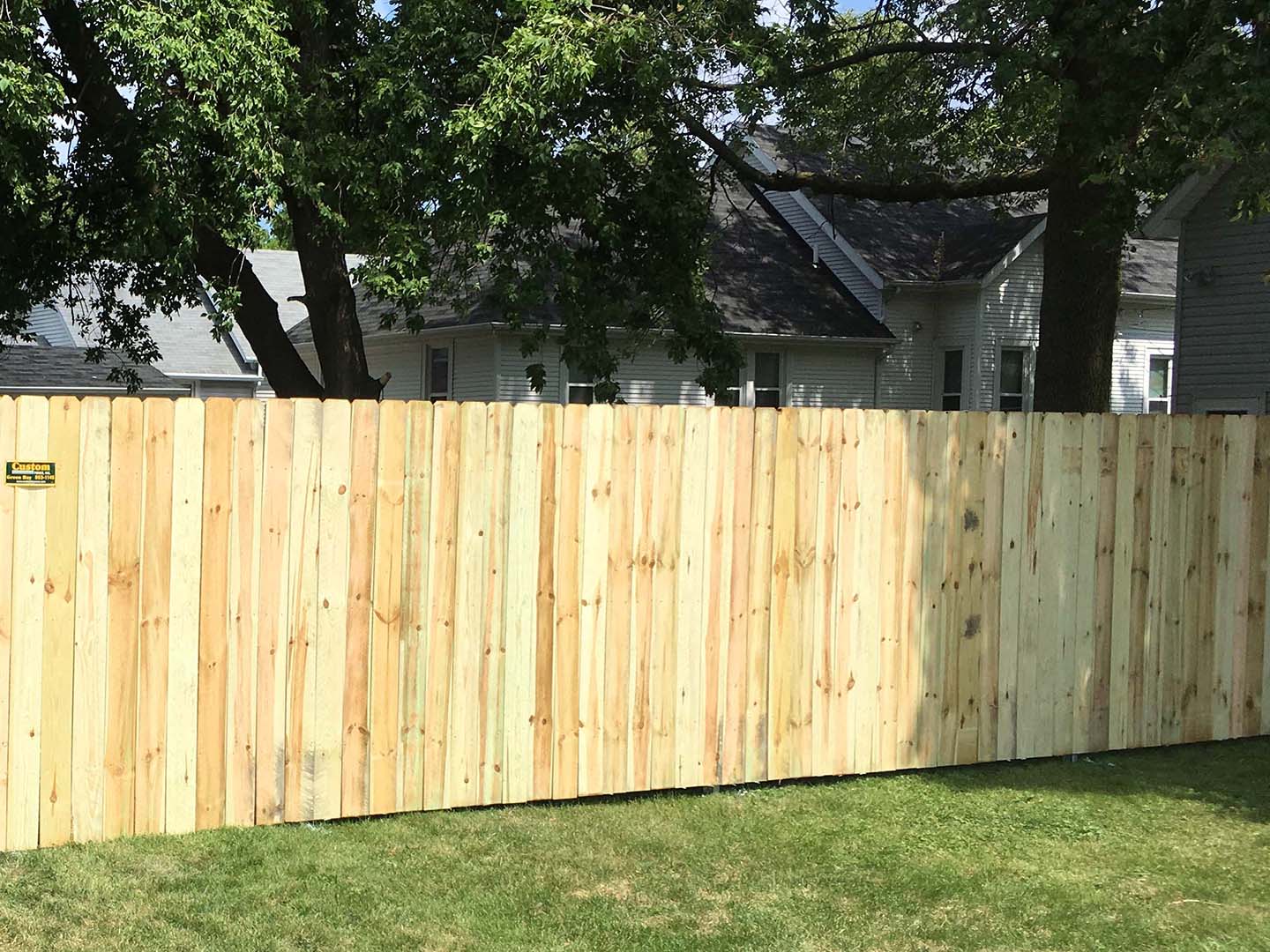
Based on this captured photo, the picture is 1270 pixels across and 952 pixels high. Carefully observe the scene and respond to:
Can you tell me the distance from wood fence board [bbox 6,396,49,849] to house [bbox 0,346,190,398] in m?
16.1

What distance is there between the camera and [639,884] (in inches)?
221

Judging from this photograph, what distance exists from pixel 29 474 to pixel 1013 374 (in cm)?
2096

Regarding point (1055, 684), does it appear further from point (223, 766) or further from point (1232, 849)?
point (223, 766)

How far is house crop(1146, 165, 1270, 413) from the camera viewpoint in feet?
53.1

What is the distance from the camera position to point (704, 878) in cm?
570

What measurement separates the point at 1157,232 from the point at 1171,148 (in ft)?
18.5

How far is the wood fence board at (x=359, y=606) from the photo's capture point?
20.3 ft

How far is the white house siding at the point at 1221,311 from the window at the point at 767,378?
7330 millimetres

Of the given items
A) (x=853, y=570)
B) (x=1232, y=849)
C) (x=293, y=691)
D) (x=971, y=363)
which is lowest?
(x=1232, y=849)

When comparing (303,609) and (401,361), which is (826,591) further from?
(401,361)

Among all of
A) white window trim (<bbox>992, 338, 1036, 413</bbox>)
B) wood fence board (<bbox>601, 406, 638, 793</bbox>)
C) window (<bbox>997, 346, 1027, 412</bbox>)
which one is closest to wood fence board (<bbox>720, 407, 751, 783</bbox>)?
wood fence board (<bbox>601, 406, 638, 793</bbox>)

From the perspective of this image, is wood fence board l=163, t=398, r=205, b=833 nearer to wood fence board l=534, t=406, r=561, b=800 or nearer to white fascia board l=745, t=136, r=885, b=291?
wood fence board l=534, t=406, r=561, b=800

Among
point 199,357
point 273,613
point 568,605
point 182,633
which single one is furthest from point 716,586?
point 199,357

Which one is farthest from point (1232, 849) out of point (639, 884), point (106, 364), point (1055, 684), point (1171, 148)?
point (106, 364)
